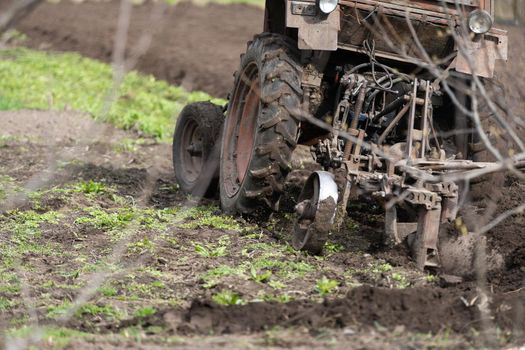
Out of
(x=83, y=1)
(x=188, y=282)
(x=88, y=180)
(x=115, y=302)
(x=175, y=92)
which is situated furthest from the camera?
(x=83, y=1)

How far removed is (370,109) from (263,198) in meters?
1.19

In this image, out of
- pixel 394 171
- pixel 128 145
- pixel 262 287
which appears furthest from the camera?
pixel 128 145

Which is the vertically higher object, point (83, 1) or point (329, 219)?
point (83, 1)

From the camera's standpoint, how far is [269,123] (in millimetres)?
7988

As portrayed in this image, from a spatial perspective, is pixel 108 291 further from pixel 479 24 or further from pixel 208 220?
pixel 479 24

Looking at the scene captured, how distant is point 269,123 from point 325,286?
188 centimetres

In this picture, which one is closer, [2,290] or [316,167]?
[2,290]

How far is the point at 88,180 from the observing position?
1053 centimetres

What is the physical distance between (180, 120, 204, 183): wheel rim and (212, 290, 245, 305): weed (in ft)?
13.0

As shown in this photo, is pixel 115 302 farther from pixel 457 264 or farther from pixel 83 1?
pixel 83 1

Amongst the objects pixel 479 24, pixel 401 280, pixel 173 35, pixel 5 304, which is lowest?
pixel 5 304

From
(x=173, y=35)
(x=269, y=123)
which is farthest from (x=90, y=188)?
(x=173, y=35)

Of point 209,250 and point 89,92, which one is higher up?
point 89,92

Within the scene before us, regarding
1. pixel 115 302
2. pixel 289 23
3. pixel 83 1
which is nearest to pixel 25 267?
pixel 115 302
